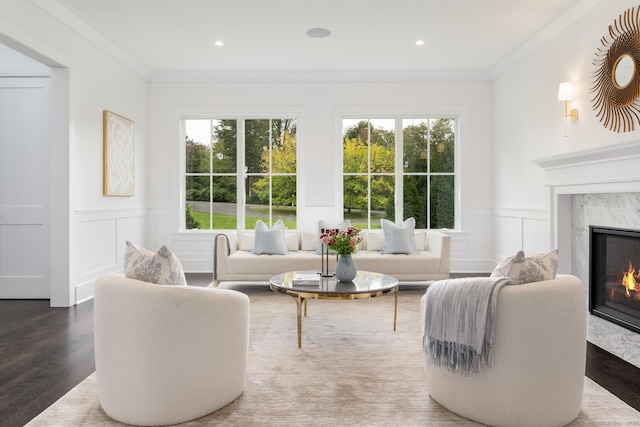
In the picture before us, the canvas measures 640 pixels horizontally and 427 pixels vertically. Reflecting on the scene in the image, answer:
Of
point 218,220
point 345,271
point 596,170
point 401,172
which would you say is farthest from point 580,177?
point 218,220

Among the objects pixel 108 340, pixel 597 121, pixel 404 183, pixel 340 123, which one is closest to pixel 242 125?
pixel 340 123

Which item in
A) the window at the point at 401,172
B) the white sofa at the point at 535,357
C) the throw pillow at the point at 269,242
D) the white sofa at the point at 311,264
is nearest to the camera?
the white sofa at the point at 535,357

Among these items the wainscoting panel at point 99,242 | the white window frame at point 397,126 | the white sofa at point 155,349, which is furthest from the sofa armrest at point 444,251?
the wainscoting panel at point 99,242

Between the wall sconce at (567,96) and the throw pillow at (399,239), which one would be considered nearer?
the wall sconce at (567,96)

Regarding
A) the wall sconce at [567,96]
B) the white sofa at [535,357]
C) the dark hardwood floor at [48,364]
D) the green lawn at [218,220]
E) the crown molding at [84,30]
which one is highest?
the crown molding at [84,30]

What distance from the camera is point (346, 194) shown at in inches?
267

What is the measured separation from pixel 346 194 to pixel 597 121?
3.40 m

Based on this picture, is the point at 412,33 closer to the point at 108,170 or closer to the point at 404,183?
the point at 404,183

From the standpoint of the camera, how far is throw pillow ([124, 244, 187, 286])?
87.9 inches

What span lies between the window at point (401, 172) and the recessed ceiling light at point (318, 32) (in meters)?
1.78

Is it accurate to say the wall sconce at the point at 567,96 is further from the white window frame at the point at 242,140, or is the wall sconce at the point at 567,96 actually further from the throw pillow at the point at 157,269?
the throw pillow at the point at 157,269

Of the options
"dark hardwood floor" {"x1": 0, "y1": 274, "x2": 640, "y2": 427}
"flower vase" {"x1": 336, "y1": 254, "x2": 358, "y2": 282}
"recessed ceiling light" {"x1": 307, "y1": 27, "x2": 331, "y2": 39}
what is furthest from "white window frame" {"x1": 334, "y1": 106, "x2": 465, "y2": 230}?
"dark hardwood floor" {"x1": 0, "y1": 274, "x2": 640, "y2": 427}

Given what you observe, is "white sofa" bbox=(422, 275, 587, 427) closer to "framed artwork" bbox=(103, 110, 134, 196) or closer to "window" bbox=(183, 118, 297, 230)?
"framed artwork" bbox=(103, 110, 134, 196)

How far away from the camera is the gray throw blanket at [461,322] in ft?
6.81
